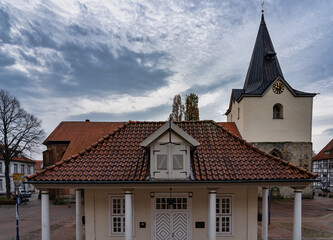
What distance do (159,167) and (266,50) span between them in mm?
21720

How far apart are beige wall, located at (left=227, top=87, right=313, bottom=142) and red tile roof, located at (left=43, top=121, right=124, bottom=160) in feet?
53.0

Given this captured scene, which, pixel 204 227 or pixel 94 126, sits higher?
pixel 94 126

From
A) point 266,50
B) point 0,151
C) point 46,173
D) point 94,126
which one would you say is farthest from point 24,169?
point 266,50

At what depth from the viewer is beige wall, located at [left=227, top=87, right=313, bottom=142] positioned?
20.1m

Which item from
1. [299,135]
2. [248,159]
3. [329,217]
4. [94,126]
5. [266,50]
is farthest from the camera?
[94,126]

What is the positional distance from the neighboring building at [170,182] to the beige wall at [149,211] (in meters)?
0.04

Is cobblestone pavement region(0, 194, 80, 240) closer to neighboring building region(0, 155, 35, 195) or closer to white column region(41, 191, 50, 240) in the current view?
white column region(41, 191, 50, 240)

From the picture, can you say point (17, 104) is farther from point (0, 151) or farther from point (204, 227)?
point (204, 227)

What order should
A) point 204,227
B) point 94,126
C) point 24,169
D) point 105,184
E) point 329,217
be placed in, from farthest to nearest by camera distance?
1. point 24,169
2. point 94,126
3. point 329,217
4. point 204,227
5. point 105,184

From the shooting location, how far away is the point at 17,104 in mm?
22078

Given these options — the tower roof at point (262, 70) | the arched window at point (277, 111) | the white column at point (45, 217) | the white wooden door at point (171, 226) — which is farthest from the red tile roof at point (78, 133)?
the arched window at point (277, 111)

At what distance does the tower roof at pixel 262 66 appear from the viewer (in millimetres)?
21203

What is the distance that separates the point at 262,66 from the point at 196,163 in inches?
760

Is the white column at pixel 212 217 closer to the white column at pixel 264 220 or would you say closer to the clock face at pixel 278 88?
the white column at pixel 264 220
